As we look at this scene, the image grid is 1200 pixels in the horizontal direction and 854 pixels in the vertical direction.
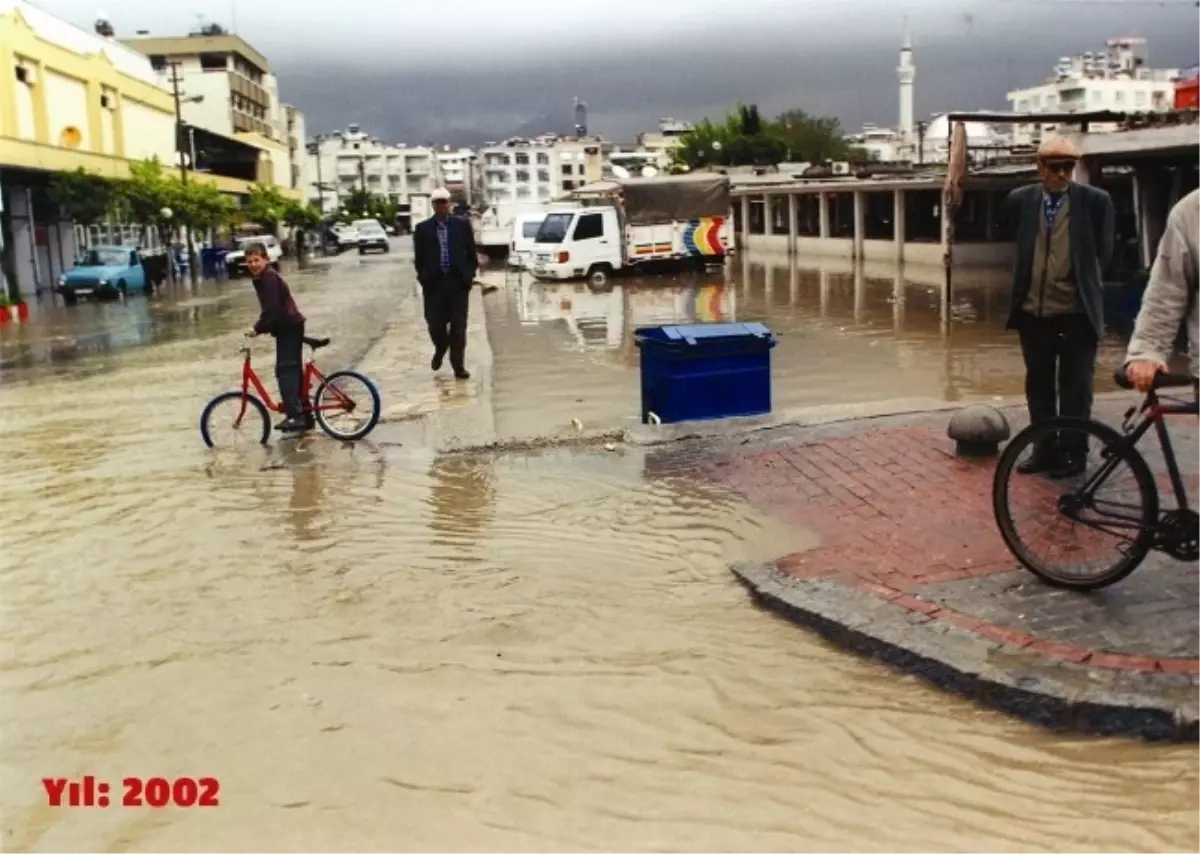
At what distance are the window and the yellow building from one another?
52.7ft

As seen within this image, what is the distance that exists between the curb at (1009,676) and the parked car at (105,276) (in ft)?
101

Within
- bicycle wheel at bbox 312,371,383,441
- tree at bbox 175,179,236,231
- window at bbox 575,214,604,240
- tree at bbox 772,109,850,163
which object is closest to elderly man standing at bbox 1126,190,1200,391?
bicycle wheel at bbox 312,371,383,441

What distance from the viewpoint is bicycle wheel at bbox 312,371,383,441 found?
9.39 m

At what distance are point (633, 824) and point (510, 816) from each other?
0.36 metres

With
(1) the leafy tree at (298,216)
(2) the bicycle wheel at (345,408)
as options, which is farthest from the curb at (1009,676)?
(1) the leafy tree at (298,216)

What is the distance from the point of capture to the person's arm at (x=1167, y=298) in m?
4.71

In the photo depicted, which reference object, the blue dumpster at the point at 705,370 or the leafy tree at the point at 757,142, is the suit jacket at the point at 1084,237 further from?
the leafy tree at the point at 757,142

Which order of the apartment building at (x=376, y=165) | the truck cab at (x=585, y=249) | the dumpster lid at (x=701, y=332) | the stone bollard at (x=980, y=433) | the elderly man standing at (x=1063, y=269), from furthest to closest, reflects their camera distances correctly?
the apartment building at (x=376, y=165)
the truck cab at (x=585, y=249)
the dumpster lid at (x=701, y=332)
the stone bollard at (x=980, y=433)
the elderly man standing at (x=1063, y=269)

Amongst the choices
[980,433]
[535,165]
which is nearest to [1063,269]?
[980,433]

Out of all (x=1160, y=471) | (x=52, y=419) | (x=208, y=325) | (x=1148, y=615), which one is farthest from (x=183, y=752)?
(x=208, y=325)

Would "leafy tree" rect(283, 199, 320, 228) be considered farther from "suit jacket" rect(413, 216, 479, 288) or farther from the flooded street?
the flooded street

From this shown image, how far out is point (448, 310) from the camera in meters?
11.9

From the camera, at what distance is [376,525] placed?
6.88 m

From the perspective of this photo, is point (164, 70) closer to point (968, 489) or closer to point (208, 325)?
point (208, 325)
